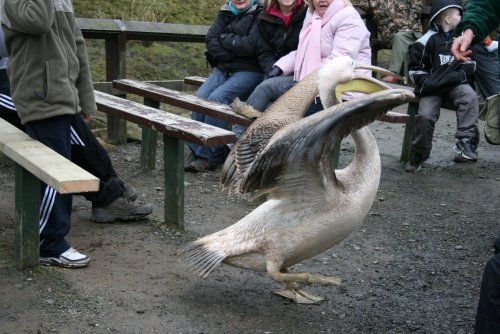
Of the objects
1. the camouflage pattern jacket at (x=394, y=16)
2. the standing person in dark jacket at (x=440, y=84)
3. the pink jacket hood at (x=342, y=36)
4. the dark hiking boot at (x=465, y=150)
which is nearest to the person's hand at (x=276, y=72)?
the pink jacket hood at (x=342, y=36)

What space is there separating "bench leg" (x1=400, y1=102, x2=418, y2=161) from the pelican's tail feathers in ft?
12.5

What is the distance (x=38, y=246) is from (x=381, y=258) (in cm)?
216

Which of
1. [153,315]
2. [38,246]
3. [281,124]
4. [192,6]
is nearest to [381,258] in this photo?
[281,124]

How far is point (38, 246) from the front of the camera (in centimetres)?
428

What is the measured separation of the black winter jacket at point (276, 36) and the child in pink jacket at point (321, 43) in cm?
21

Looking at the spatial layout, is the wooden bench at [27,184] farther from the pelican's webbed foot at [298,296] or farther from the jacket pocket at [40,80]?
the pelican's webbed foot at [298,296]

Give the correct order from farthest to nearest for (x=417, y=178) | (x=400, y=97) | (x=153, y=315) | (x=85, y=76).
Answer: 1. (x=417, y=178)
2. (x=85, y=76)
3. (x=153, y=315)
4. (x=400, y=97)

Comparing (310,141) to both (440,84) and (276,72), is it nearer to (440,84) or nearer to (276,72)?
(276,72)

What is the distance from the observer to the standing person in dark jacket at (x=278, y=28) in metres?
6.60

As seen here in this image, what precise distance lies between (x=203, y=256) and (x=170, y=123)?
1.40 meters

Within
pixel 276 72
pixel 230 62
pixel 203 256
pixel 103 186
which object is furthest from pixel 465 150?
pixel 203 256

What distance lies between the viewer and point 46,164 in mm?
3865

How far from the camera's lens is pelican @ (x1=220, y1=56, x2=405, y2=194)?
4.27 meters

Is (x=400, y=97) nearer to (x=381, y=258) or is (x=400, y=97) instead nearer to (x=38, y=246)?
(x=381, y=258)
